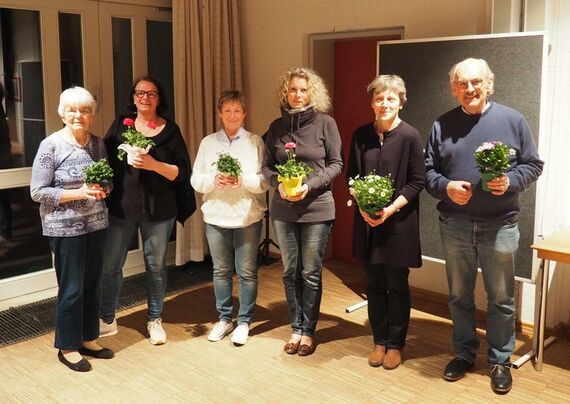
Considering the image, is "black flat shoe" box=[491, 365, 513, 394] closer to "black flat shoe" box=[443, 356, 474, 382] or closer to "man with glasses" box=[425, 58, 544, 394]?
"man with glasses" box=[425, 58, 544, 394]

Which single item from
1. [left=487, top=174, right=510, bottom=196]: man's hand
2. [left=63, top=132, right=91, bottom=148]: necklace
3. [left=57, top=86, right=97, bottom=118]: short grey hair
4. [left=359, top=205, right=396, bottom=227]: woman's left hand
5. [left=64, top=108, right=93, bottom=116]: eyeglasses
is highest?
[left=57, top=86, right=97, bottom=118]: short grey hair

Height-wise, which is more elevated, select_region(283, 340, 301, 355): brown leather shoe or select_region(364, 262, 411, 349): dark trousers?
select_region(364, 262, 411, 349): dark trousers

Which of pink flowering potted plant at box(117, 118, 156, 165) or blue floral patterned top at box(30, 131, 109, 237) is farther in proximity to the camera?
pink flowering potted plant at box(117, 118, 156, 165)

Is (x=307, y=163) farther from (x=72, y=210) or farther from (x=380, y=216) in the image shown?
(x=72, y=210)

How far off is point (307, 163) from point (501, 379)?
1.47 metres

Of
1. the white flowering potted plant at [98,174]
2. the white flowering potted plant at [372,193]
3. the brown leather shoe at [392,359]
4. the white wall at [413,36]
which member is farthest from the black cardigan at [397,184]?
the white flowering potted plant at [98,174]

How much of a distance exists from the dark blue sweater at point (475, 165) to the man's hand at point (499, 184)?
54 mm

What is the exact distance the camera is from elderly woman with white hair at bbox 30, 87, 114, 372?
3.16 meters

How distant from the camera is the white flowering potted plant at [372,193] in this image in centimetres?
305

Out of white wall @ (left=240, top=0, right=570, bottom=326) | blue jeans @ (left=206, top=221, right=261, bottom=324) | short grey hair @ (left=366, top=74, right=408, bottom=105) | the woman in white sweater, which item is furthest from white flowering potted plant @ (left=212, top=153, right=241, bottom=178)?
white wall @ (left=240, top=0, right=570, bottom=326)

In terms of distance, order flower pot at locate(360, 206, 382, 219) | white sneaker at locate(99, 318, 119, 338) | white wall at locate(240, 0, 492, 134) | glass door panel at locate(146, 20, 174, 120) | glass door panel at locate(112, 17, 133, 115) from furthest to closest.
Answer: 1. glass door panel at locate(146, 20, 174, 120)
2. glass door panel at locate(112, 17, 133, 115)
3. white wall at locate(240, 0, 492, 134)
4. white sneaker at locate(99, 318, 119, 338)
5. flower pot at locate(360, 206, 382, 219)

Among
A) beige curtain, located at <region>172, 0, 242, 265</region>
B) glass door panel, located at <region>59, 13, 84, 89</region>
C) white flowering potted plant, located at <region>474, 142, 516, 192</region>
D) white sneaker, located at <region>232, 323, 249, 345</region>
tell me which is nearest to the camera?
white flowering potted plant, located at <region>474, 142, 516, 192</region>

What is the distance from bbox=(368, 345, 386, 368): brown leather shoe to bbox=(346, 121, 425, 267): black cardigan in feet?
1.80

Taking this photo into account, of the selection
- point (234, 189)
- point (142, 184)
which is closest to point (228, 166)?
point (234, 189)
